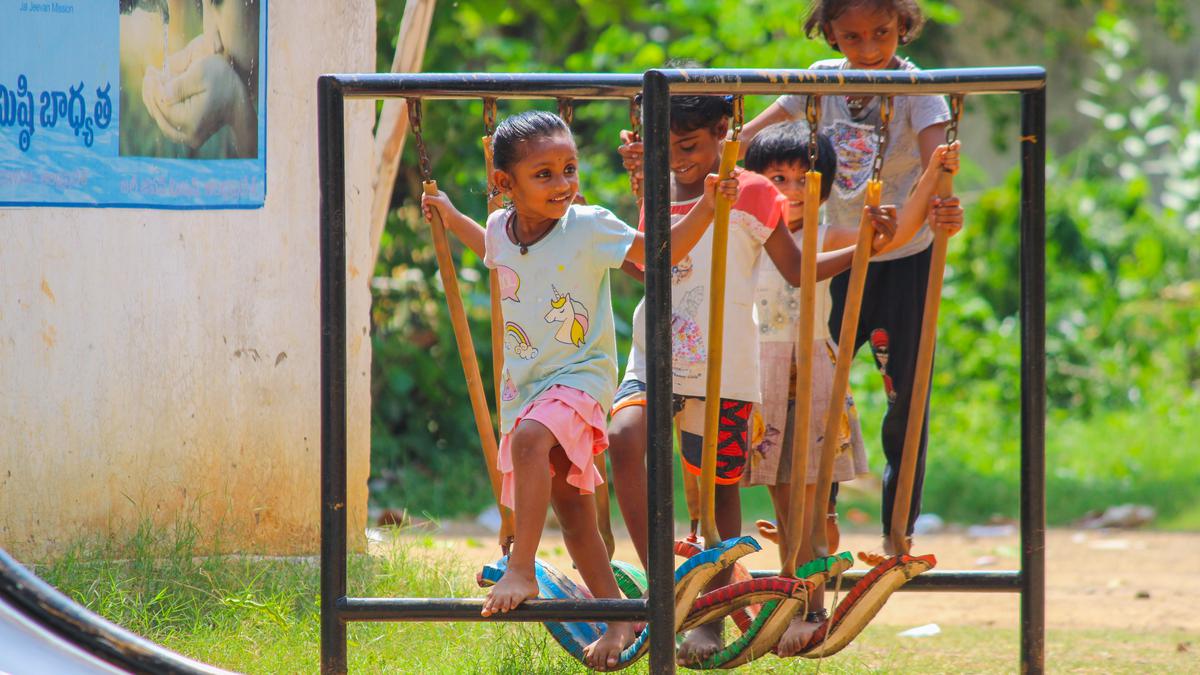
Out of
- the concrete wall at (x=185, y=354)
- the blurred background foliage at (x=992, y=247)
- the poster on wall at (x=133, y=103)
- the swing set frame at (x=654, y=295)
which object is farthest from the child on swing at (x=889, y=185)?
the blurred background foliage at (x=992, y=247)

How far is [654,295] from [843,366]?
1.45 ft

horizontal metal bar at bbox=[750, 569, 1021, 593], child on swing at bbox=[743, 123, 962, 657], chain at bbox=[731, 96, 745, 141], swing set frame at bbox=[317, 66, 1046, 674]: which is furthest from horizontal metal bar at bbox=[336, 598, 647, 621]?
chain at bbox=[731, 96, 745, 141]

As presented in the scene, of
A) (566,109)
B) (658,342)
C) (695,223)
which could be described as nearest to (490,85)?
(566,109)

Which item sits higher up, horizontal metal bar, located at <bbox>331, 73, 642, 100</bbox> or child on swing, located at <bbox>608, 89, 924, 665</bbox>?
horizontal metal bar, located at <bbox>331, 73, 642, 100</bbox>

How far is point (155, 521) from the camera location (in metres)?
3.57

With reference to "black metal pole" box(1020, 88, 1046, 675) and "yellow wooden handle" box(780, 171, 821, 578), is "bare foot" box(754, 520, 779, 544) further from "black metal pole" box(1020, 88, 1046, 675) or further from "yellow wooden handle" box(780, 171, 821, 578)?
"black metal pole" box(1020, 88, 1046, 675)

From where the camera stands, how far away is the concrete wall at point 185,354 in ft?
11.5

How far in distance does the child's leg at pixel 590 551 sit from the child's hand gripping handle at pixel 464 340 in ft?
0.49

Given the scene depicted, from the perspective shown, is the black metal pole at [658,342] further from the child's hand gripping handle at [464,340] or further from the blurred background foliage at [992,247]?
the blurred background foliage at [992,247]

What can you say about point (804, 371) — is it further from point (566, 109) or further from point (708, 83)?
point (566, 109)

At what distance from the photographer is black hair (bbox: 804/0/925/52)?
3.11 meters

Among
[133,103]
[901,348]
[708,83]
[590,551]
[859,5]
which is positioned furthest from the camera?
[133,103]

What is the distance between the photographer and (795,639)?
3.00 meters

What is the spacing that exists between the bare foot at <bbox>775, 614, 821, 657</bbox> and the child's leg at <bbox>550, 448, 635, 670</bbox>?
37 cm
